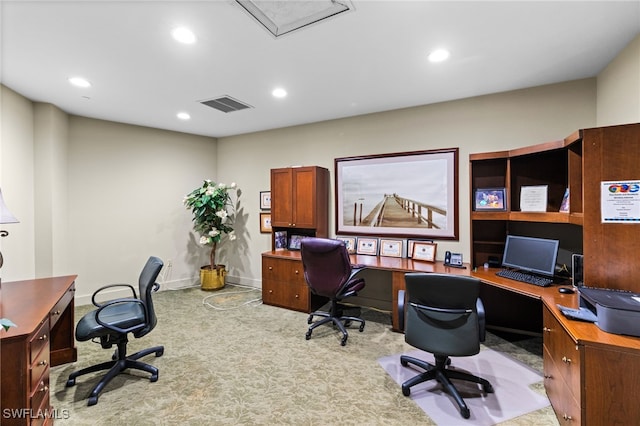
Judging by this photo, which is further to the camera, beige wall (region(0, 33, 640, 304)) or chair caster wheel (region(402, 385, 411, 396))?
beige wall (region(0, 33, 640, 304))

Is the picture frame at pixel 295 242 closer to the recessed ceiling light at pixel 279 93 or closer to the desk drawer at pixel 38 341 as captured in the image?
the recessed ceiling light at pixel 279 93

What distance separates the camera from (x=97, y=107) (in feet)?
12.2

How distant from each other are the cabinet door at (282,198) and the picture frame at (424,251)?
183cm

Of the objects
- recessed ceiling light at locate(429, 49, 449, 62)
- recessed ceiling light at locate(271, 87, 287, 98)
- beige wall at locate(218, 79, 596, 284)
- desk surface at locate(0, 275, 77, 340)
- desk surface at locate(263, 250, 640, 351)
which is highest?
recessed ceiling light at locate(271, 87, 287, 98)

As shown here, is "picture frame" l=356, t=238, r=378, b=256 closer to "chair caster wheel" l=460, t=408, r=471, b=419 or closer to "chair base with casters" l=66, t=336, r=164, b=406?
"chair caster wheel" l=460, t=408, r=471, b=419

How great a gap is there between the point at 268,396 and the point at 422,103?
3631 mm

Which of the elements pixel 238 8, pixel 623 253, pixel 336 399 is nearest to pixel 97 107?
pixel 238 8

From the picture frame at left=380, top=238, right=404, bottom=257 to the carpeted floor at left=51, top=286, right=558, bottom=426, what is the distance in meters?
0.87

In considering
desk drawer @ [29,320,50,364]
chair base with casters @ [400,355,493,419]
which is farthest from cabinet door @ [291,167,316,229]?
desk drawer @ [29,320,50,364]

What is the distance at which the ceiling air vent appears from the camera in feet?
11.5

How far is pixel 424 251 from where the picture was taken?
3.61 metres

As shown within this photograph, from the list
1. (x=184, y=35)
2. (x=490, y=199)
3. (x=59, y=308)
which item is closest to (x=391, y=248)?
(x=490, y=199)

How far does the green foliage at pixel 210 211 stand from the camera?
191 inches

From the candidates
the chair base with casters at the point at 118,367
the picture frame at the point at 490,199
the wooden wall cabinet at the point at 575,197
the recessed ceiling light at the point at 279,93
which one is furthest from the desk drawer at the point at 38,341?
the picture frame at the point at 490,199
